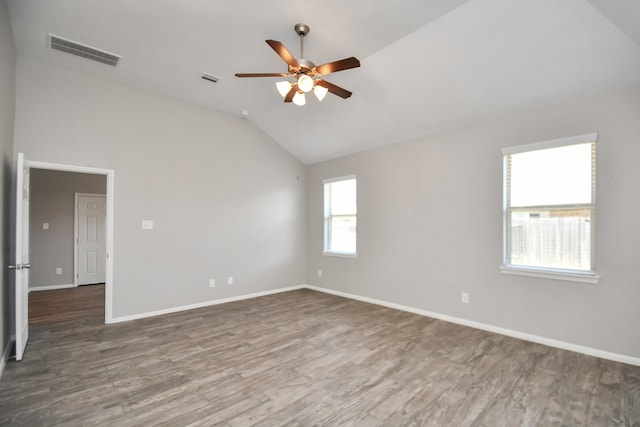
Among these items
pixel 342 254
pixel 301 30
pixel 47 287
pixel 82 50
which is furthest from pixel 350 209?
pixel 47 287

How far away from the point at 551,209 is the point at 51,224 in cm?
879

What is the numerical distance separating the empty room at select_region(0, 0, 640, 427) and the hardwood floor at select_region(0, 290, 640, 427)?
2cm

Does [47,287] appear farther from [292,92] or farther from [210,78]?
[292,92]

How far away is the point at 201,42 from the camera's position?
3.28 m

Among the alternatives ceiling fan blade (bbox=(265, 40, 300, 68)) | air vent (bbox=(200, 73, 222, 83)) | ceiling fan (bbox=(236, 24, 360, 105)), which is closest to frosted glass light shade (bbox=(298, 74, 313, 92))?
ceiling fan (bbox=(236, 24, 360, 105))

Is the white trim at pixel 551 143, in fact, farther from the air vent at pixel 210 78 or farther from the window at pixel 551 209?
the air vent at pixel 210 78

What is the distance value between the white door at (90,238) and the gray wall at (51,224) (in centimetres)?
14

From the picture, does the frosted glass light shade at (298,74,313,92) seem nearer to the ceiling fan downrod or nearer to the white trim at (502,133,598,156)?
the ceiling fan downrod

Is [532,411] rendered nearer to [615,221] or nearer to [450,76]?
[615,221]

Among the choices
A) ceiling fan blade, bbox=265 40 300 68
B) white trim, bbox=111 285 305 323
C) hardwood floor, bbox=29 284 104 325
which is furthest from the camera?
hardwood floor, bbox=29 284 104 325

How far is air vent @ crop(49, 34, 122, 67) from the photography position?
3281 millimetres

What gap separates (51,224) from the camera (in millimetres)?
6293

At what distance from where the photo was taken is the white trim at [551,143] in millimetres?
3102

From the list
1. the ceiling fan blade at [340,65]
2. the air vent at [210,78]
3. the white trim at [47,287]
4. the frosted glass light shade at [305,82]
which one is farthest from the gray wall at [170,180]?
the white trim at [47,287]
